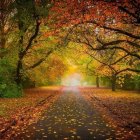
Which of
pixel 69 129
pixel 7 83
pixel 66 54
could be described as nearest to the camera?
pixel 69 129

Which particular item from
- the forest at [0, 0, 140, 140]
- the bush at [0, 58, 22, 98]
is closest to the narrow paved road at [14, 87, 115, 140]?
the forest at [0, 0, 140, 140]

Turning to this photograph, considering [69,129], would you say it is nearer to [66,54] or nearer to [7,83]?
[7,83]

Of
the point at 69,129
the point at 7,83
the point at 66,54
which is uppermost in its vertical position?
the point at 66,54

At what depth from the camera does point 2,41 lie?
37.0 m

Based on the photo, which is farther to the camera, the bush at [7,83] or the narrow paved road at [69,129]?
the bush at [7,83]

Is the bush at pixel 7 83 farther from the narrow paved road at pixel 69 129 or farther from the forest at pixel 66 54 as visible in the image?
the narrow paved road at pixel 69 129

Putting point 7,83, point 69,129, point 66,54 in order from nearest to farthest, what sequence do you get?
point 69,129 < point 7,83 < point 66,54

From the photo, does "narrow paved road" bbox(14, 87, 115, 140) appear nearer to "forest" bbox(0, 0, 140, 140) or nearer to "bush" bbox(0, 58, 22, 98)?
"forest" bbox(0, 0, 140, 140)

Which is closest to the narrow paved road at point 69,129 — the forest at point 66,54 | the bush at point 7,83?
the forest at point 66,54

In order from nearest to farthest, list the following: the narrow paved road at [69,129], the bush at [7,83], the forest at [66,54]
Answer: the narrow paved road at [69,129], the forest at [66,54], the bush at [7,83]

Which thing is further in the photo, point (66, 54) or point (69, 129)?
point (66, 54)

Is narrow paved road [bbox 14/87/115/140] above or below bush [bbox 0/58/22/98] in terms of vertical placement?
below

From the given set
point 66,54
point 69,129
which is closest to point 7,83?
point 66,54

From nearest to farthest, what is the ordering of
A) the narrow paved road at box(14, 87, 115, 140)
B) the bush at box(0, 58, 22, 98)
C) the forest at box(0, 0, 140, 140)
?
the narrow paved road at box(14, 87, 115, 140)
the forest at box(0, 0, 140, 140)
the bush at box(0, 58, 22, 98)
